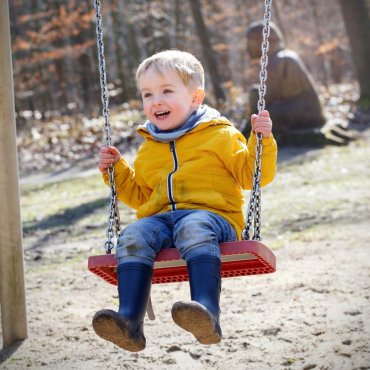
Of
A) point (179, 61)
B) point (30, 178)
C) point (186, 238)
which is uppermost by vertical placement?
point (179, 61)

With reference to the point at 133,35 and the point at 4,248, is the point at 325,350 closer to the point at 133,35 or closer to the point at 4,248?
the point at 4,248

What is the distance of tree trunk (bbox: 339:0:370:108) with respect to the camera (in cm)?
1463

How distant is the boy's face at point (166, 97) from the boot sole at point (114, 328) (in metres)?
1.01

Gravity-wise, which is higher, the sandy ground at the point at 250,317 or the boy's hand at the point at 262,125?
the boy's hand at the point at 262,125

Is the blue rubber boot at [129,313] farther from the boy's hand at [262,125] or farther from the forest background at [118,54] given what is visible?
the forest background at [118,54]

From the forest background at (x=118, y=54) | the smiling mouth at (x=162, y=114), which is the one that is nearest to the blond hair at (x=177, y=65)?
Result: the smiling mouth at (x=162, y=114)

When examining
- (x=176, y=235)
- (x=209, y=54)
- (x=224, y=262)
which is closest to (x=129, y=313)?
(x=176, y=235)

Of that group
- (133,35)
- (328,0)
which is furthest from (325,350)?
(328,0)

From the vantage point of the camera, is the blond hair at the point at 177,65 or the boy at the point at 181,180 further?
the blond hair at the point at 177,65

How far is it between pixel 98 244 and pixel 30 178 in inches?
202

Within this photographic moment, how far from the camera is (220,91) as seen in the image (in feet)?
53.6

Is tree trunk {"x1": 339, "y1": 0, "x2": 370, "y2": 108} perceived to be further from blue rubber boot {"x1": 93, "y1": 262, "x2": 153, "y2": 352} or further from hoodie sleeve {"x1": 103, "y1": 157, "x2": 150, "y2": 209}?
blue rubber boot {"x1": 93, "y1": 262, "x2": 153, "y2": 352}

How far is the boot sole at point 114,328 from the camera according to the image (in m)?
2.79

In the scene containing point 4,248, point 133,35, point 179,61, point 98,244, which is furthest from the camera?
point 133,35
